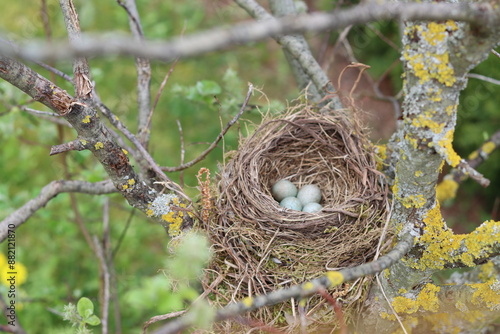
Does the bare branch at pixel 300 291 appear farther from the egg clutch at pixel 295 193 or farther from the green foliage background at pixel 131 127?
the egg clutch at pixel 295 193

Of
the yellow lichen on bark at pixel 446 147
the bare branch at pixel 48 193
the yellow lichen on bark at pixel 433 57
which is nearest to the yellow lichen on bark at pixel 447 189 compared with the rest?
the yellow lichen on bark at pixel 446 147

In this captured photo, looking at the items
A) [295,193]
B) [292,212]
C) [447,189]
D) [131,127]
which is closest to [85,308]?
[292,212]

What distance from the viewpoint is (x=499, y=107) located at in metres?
3.99

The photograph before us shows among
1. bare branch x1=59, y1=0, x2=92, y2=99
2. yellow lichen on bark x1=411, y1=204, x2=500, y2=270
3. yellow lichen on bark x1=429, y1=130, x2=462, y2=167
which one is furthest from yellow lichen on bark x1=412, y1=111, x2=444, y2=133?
bare branch x1=59, y1=0, x2=92, y2=99

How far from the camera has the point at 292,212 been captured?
2.29 m

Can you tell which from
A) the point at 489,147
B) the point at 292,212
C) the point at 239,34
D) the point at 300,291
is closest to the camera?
the point at 239,34

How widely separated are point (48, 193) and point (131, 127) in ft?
9.43

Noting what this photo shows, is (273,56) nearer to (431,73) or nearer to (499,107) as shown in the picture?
(499,107)

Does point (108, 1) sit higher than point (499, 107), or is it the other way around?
point (108, 1)

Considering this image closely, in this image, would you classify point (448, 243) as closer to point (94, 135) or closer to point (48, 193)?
point (94, 135)

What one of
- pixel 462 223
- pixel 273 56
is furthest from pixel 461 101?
pixel 273 56

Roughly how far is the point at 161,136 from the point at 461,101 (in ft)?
9.91

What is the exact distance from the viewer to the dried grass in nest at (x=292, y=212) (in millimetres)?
2014

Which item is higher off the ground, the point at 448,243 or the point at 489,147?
the point at 489,147
